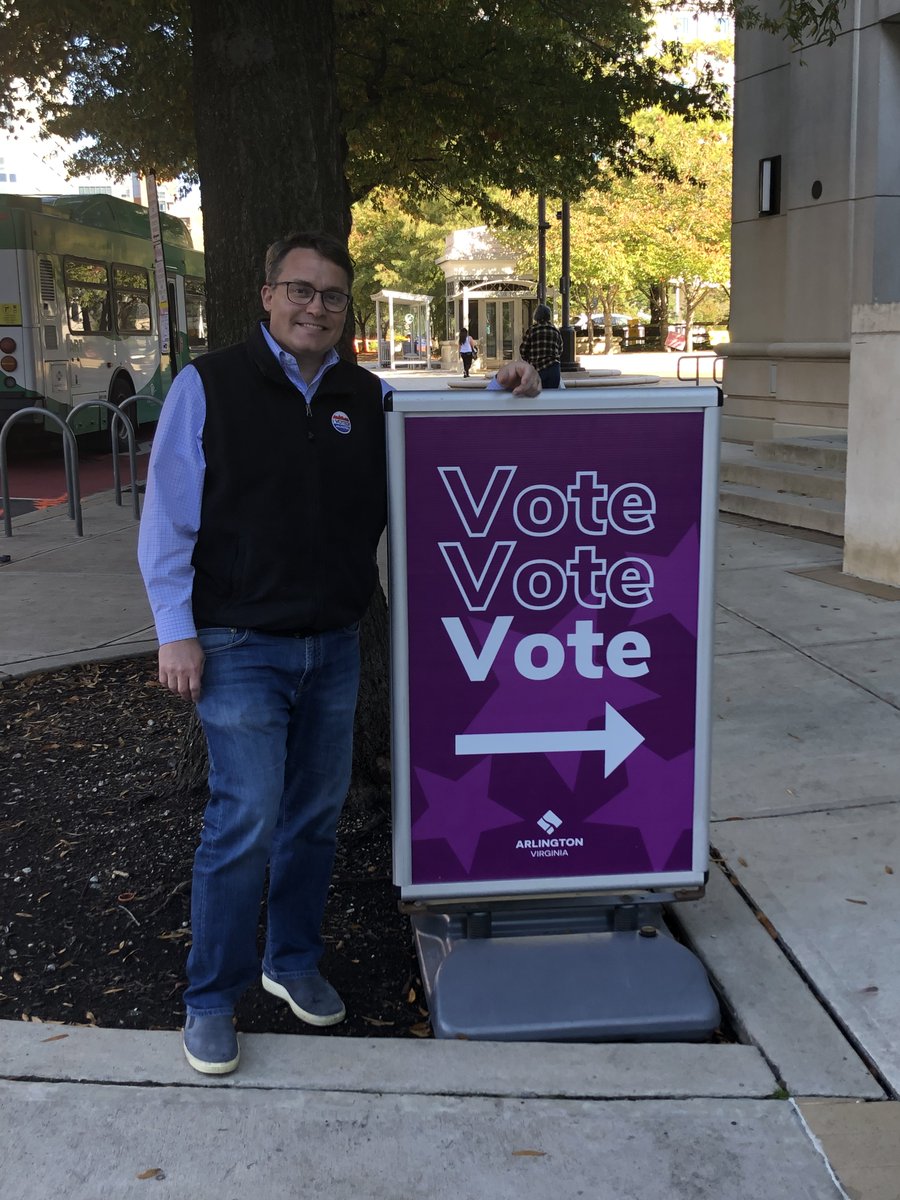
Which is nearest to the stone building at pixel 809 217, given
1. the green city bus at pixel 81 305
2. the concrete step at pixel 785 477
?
the concrete step at pixel 785 477

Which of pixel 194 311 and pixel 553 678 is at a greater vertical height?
pixel 194 311

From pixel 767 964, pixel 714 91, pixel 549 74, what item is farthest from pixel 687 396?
pixel 714 91

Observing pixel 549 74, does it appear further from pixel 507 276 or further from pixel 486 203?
pixel 507 276

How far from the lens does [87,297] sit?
17172 mm

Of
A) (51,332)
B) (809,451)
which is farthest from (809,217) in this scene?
(51,332)

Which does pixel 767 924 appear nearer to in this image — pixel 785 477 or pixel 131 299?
pixel 785 477

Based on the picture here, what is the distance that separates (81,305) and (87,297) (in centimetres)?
32

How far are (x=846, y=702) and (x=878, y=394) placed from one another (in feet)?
8.80

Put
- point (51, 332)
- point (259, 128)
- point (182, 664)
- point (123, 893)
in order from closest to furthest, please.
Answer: point (182, 664) → point (123, 893) → point (259, 128) → point (51, 332)

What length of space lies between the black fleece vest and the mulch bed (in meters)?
1.16

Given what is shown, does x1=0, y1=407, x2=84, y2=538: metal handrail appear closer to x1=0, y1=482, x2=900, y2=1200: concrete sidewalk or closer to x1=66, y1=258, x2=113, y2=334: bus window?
x1=66, y1=258, x2=113, y2=334: bus window

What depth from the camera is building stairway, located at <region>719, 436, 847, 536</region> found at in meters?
9.26

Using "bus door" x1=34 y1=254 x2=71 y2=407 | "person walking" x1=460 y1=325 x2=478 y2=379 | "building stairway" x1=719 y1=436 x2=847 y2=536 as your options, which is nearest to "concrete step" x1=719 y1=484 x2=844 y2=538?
"building stairway" x1=719 y1=436 x2=847 y2=536

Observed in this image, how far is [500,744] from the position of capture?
119 inches
